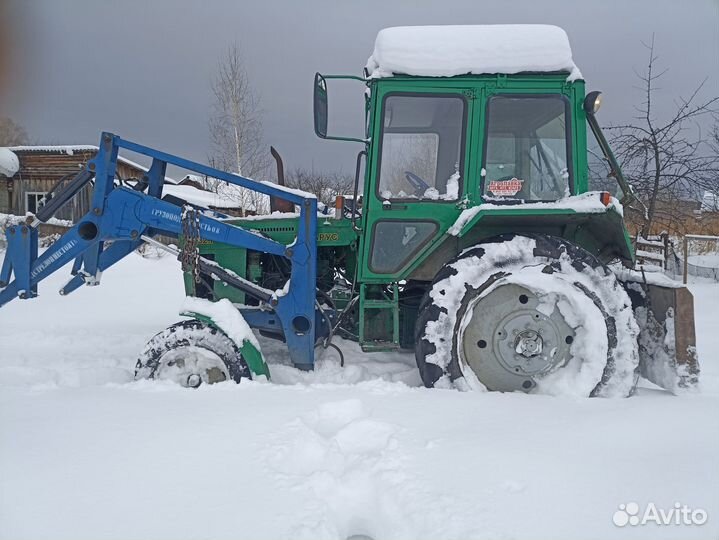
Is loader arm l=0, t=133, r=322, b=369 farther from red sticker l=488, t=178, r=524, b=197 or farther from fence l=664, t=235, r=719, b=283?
fence l=664, t=235, r=719, b=283

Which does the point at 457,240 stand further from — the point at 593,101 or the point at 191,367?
the point at 191,367

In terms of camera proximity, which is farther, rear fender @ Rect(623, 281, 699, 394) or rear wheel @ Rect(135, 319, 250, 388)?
rear wheel @ Rect(135, 319, 250, 388)

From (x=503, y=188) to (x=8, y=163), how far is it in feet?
69.3

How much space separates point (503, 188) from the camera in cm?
319

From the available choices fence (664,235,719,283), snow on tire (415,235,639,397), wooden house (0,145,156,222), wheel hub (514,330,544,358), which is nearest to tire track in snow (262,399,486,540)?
snow on tire (415,235,639,397)

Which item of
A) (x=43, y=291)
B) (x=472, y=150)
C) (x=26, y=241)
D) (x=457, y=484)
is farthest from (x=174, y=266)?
(x=457, y=484)

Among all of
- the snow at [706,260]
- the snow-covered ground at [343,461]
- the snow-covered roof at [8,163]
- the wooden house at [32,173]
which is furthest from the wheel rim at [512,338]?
the snow-covered roof at [8,163]

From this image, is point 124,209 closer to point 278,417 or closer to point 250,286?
point 250,286

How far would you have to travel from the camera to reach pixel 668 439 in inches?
88.0

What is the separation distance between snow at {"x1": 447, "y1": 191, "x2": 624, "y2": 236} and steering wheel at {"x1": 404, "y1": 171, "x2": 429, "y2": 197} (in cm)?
34

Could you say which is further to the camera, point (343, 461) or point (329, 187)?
point (329, 187)

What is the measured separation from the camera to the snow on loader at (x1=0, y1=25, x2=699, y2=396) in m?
2.96

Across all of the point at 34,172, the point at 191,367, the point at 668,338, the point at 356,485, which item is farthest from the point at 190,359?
the point at 34,172

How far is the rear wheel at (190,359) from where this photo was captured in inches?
120
